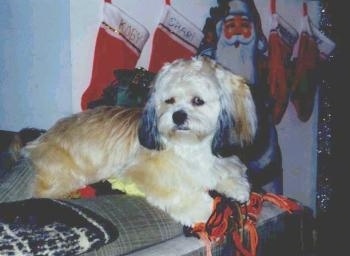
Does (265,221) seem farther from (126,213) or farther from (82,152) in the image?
(82,152)

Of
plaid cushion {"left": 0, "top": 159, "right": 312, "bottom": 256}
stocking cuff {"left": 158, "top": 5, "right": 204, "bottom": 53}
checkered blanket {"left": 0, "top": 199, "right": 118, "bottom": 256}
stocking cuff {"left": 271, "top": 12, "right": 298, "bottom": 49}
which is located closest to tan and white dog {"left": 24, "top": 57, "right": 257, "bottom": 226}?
plaid cushion {"left": 0, "top": 159, "right": 312, "bottom": 256}

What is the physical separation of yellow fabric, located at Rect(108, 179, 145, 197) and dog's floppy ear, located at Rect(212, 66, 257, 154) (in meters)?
0.46

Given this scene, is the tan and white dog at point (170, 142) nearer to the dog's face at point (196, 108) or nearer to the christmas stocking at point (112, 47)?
the dog's face at point (196, 108)

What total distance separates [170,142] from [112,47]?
111 centimetres

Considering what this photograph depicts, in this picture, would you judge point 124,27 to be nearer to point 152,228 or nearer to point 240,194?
point 240,194

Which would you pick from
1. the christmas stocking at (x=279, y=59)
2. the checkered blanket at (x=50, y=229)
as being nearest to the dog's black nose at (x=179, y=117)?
the checkered blanket at (x=50, y=229)

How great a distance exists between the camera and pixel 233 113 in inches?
84.6

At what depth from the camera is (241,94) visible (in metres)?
2.20

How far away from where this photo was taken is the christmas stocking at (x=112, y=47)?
2.99m

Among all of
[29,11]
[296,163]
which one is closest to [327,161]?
[296,163]

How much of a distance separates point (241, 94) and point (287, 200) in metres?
0.57

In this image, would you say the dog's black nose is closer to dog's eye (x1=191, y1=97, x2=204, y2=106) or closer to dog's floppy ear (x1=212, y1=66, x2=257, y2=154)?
dog's eye (x1=191, y1=97, x2=204, y2=106)

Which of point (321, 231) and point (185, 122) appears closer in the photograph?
point (185, 122)

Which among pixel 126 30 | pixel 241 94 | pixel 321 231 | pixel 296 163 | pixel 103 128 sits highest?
pixel 126 30
